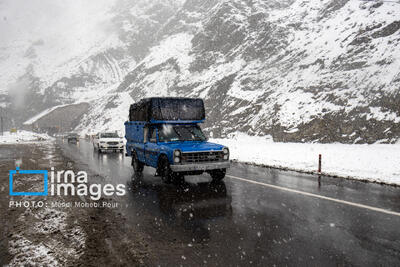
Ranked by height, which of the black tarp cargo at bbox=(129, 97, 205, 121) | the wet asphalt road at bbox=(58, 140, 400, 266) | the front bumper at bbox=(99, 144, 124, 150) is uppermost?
the black tarp cargo at bbox=(129, 97, 205, 121)

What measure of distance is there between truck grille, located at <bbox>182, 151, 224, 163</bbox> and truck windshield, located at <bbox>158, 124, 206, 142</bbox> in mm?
1256

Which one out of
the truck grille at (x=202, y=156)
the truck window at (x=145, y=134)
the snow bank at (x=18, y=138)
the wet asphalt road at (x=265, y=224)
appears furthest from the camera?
the snow bank at (x=18, y=138)

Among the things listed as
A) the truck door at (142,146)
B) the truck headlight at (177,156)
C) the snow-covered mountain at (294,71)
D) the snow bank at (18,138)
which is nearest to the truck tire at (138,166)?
the truck door at (142,146)

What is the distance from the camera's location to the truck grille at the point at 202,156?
9.15 m

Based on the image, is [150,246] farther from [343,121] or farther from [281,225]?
[343,121]

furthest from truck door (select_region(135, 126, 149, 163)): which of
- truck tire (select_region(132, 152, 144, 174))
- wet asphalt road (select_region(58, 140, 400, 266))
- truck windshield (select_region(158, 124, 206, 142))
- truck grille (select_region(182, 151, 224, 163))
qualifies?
truck grille (select_region(182, 151, 224, 163))

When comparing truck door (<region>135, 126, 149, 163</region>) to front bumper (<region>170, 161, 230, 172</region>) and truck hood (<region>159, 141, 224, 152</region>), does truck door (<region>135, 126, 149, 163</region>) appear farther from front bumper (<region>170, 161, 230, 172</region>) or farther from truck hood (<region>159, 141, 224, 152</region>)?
front bumper (<region>170, 161, 230, 172</region>)

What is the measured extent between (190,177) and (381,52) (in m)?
31.7

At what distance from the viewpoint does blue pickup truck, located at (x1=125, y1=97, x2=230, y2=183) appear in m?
9.22

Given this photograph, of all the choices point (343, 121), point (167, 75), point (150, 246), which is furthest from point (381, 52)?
point (167, 75)

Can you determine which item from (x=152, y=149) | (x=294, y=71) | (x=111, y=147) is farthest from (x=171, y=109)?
(x=294, y=71)

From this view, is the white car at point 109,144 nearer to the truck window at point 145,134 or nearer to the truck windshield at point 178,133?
the truck window at point 145,134

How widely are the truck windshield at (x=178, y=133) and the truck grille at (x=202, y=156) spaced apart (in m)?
1.26

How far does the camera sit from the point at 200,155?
30.7 feet
